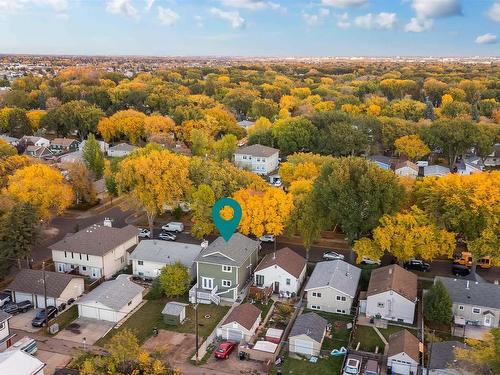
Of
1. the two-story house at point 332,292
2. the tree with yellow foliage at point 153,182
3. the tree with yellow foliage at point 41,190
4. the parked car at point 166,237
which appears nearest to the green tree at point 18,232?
the tree with yellow foliage at point 41,190

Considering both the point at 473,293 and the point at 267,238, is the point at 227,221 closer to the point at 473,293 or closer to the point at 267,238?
the point at 267,238

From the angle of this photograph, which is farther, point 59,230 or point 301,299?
point 59,230

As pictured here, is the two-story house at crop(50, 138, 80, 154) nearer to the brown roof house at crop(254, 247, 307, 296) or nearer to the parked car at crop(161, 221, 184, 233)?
the parked car at crop(161, 221, 184, 233)

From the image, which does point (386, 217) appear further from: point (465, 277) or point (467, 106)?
point (467, 106)

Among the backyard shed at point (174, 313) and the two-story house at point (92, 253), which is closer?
the backyard shed at point (174, 313)

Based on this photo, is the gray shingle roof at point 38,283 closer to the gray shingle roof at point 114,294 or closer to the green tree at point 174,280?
the gray shingle roof at point 114,294

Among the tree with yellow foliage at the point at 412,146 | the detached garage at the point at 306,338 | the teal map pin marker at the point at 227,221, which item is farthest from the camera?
the tree with yellow foliage at the point at 412,146

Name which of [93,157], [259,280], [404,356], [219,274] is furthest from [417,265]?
[93,157]

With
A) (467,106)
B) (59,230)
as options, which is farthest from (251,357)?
(467,106)
